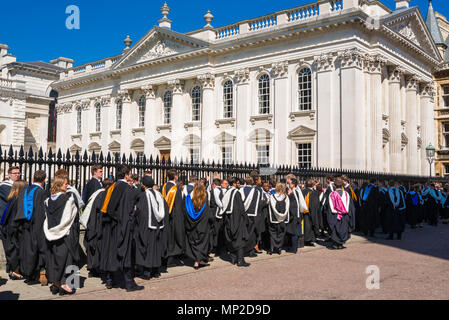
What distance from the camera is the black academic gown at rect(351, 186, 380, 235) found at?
15.4 metres

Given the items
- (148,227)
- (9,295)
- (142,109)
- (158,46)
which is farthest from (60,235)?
(142,109)

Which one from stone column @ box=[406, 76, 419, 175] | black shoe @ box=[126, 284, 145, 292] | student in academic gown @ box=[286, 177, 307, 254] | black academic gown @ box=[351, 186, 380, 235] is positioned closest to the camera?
black shoe @ box=[126, 284, 145, 292]

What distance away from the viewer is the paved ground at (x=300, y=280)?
7206 mm

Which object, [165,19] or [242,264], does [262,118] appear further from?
[242,264]

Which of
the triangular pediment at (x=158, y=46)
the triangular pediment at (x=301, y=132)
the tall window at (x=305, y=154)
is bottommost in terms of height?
the tall window at (x=305, y=154)

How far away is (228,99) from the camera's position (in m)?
30.4

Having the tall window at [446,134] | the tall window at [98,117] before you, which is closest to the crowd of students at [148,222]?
the tall window at [446,134]

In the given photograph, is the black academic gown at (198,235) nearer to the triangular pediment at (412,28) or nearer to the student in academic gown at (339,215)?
the student in academic gown at (339,215)

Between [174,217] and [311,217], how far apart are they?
4.86 metres

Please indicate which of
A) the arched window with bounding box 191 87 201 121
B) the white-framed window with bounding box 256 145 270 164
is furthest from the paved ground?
the arched window with bounding box 191 87 201 121

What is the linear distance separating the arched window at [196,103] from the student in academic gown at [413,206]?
16485 mm

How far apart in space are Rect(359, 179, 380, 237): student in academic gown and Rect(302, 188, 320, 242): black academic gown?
292 cm

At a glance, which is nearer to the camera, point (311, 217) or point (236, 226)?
point (236, 226)

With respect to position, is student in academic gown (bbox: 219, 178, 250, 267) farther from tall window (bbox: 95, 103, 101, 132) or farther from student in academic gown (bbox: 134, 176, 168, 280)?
tall window (bbox: 95, 103, 101, 132)
